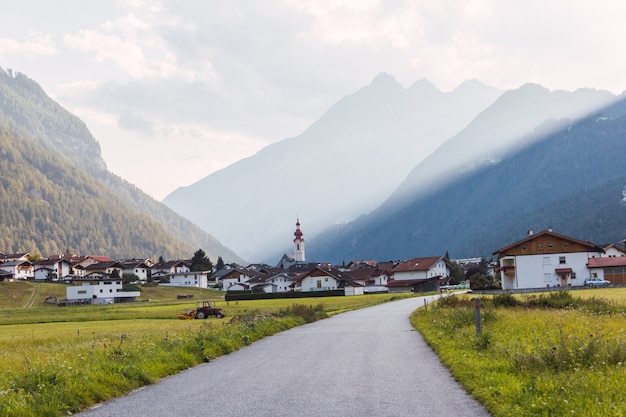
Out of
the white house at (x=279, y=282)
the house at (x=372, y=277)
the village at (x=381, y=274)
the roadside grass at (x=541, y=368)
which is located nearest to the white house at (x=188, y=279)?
the village at (x=381, y=274)

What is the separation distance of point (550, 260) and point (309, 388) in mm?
85174

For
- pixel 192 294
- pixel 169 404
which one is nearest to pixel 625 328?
pixel 169 404

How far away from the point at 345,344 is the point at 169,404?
1188cm

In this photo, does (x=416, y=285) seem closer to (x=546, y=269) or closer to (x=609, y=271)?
(x=546, y=269)

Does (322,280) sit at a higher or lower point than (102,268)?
lower

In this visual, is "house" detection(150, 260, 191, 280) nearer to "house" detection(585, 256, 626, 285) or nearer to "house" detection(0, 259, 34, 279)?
"house" detection(0, 259, 34, 279)

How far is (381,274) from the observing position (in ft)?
498

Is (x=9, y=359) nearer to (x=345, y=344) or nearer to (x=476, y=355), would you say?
(x=345, y=344)

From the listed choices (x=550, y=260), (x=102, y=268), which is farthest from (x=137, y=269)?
(x=550, y=260)

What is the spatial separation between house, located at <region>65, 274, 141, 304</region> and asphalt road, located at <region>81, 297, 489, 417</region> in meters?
106

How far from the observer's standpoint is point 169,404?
1155 cm

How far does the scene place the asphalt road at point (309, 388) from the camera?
34.8 feet

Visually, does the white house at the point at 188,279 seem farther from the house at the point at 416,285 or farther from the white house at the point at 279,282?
the house at the point at 416,285

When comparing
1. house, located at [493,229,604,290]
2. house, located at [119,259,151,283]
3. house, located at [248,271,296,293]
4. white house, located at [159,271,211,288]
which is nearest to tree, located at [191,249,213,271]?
white house, located at [159,271,211,288]
